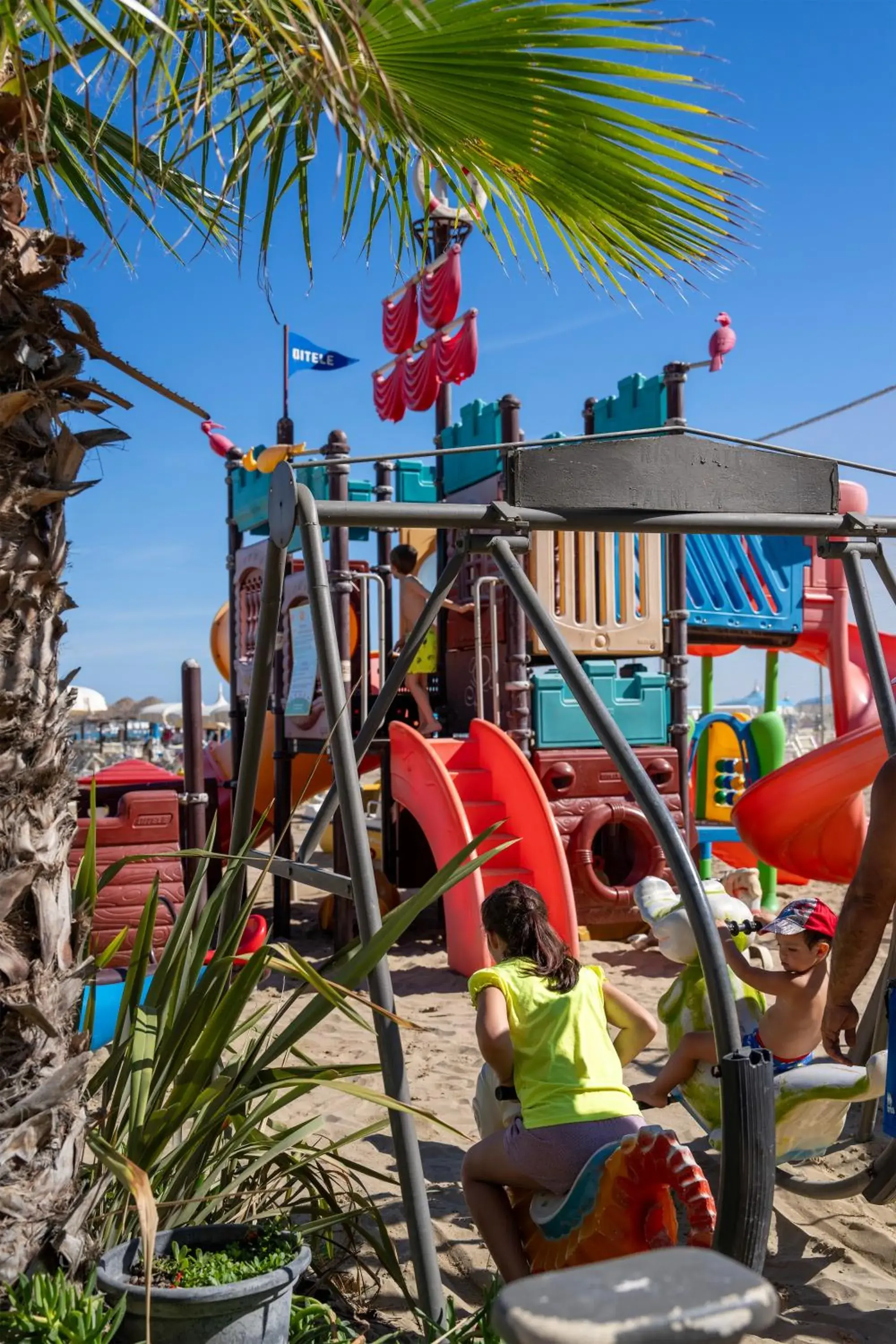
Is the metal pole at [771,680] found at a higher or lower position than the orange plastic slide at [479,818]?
higher

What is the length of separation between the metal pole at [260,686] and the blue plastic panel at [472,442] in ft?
18.5

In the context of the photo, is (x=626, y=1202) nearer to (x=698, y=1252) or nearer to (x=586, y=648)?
(x=698, y=1252)

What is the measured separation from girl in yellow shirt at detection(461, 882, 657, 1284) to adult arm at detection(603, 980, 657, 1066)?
29 centimetres

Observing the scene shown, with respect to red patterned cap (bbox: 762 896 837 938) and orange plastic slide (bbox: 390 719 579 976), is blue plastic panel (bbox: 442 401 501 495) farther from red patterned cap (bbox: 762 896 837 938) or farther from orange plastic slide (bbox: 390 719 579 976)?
red patterned cap (bbox: 762 896 837 938)

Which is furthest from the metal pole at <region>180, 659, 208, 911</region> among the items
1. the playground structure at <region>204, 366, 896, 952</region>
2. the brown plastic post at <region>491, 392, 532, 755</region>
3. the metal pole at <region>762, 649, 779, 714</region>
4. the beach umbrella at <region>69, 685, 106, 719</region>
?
the beach umbrella at <region>69, 685, 106, 719</region>

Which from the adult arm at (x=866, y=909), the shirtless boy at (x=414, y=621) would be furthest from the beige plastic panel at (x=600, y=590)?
the adult arm at (x=866, y=909)

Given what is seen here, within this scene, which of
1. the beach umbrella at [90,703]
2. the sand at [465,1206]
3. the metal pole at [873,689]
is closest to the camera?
the sand at [465,1206]

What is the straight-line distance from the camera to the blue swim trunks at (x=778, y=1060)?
3561 millimetres

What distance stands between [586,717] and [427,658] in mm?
6641

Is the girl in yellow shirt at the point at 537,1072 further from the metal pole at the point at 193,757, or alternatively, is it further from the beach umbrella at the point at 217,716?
the beach umbrella at the point at 217,716

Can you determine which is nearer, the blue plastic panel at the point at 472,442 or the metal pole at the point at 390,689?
the metal pole at the point at 390,689

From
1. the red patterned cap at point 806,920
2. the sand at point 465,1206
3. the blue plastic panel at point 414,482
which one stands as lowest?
the sand at point 465,1206

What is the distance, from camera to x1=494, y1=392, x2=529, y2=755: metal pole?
7.98 m

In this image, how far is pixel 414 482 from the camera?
10.5 meters
